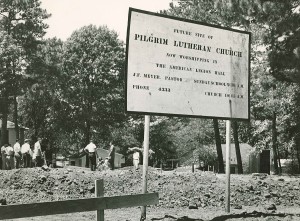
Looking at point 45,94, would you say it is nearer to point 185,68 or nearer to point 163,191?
point 163,191

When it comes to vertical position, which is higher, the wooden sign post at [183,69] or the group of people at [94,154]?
the wooden sign post at [183,69]

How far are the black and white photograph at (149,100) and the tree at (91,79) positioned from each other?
0.42 ft

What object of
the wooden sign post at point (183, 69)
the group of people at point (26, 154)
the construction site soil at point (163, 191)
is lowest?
the construction site soil at point (163, 191)

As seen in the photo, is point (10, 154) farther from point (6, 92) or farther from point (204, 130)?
point (204, 130)

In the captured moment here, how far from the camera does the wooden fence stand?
6.15m

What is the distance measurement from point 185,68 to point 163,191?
724 centimetres

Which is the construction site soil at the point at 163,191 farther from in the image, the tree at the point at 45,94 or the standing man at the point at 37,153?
the tree at the point at 45,94

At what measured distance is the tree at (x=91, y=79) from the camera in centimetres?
4838

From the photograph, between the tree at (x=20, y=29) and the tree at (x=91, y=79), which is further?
the tree at (x=91, y=79)

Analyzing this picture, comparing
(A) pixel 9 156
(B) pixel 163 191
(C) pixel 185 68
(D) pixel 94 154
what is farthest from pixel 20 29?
(C) pixel 185 68

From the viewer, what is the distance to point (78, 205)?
274 inches

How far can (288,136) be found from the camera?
33.6 m

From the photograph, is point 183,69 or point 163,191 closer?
point 183,69

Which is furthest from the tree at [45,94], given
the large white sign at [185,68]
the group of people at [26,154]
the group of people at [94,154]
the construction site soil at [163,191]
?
the large white sign at [185,68]
